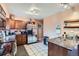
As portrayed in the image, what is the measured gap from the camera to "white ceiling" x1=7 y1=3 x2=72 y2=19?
70.1 inches

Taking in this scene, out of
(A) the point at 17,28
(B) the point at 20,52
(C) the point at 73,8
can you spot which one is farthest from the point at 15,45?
(C) the point at 73,8

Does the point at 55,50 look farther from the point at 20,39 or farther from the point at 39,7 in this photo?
the point at 39,7

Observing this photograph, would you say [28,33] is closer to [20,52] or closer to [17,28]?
[17,28]

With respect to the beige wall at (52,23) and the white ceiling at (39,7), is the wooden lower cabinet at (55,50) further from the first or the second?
the white ceiling at (39,7)

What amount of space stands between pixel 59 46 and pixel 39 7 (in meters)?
0.76

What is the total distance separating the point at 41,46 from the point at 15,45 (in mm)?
450

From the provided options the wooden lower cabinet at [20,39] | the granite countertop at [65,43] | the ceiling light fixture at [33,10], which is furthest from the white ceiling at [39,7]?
the granite countertop at [65,43]

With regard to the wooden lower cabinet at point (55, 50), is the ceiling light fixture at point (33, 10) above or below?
above

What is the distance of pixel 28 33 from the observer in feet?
6.08

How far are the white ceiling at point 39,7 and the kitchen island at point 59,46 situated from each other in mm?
491

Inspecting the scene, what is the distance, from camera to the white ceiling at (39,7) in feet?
5.84

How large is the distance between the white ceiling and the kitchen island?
19.3 inches

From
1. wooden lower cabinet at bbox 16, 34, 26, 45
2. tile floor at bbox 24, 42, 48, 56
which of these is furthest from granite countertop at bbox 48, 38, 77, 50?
wooden lower cabinet at bbox 16, 34, 26, 45

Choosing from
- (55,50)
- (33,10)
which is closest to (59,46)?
(55,50)
